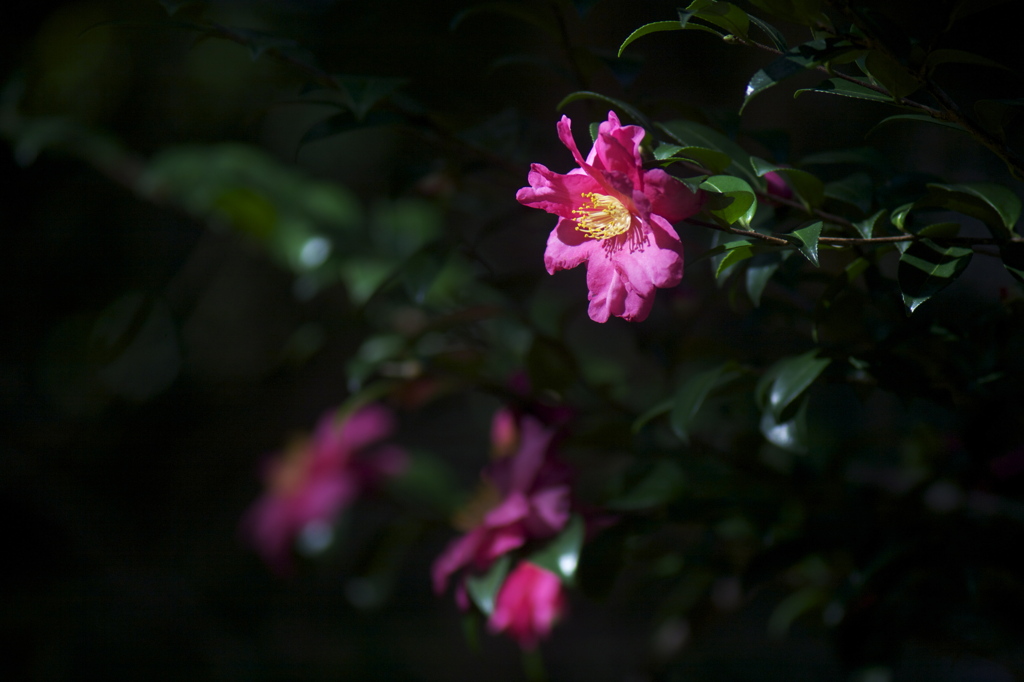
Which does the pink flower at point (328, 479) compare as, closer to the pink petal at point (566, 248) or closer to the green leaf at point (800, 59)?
the pink petal at point (566, 248)

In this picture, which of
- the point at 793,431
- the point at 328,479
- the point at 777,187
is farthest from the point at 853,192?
the point at 328,479

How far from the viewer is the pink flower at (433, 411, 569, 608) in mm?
502

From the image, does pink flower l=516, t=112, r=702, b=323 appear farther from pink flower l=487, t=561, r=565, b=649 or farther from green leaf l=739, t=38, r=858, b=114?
pink flower l=487, t=561, r=565, b=649

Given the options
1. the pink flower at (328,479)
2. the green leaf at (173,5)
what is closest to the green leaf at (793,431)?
the green leaf at (173,5)

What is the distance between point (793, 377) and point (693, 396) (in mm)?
60

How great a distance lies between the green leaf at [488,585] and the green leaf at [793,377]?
0.21 m

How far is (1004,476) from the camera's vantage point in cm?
46

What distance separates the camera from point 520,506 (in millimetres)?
506

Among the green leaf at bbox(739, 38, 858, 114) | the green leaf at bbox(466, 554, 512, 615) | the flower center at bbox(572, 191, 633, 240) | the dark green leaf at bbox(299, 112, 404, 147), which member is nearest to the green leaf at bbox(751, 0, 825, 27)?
the green leaf at bbox(739, 38, 858, 114)

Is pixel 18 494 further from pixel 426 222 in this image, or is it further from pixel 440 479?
pixel 426 222

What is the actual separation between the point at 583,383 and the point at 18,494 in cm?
126

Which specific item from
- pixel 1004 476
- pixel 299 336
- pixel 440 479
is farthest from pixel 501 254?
pixel 1004 476

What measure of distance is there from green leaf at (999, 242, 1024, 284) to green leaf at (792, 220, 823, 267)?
10cm

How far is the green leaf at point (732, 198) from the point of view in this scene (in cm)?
32
